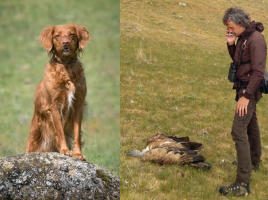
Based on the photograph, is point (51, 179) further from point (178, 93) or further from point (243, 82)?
point (178, 93)

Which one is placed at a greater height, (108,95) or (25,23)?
(25,23)

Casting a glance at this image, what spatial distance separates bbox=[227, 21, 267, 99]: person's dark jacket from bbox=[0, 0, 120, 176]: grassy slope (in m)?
2.18

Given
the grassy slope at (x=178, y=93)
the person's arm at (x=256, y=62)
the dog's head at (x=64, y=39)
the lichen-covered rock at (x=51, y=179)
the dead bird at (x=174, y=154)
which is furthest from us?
the dead bird at (x=174, y=154)

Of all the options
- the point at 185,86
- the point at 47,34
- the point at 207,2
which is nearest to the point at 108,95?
the point at 185,86

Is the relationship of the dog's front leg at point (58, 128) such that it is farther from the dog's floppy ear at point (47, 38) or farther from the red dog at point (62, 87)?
the dog's floppy ear at point (47, 38)

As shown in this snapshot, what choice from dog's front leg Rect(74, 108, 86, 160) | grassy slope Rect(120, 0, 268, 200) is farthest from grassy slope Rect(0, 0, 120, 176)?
dog's front leg Rect(74, 108, 86, 160)

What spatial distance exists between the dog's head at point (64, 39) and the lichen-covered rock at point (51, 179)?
0.99 metres

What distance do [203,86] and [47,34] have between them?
36.1ft

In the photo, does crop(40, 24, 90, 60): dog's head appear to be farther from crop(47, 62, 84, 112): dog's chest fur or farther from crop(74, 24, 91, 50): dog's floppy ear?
crop(47, 62, 84, 112): dog's chest fur

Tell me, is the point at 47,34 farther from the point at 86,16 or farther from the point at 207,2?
the point at 207,2

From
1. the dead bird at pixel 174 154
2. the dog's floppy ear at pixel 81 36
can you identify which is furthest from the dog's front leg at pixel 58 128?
the dead bird at pixel 174 154

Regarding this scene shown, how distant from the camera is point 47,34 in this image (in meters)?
3.28

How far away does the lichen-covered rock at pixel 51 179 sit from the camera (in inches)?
103

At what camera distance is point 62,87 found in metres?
3.34
